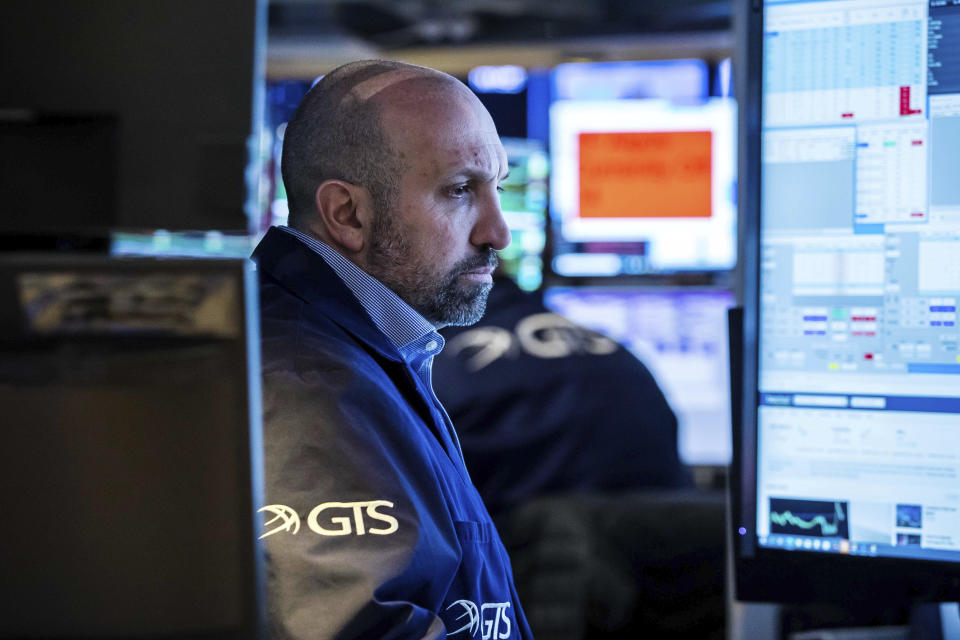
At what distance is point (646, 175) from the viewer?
13.4 ft

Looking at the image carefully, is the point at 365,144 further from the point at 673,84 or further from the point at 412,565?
the point at 673,84

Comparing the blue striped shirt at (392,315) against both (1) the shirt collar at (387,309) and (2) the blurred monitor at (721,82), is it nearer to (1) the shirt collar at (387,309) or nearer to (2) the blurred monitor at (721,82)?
(1) the shirt collar at (387,309)

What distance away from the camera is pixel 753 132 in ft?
3.68

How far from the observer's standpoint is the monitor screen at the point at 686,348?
4.09 metres

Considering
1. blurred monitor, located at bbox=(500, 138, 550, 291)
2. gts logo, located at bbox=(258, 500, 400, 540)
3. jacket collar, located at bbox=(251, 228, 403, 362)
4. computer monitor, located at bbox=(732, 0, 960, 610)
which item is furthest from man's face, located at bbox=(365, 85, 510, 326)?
blurred monitor, located at bbox=(500, 138, 550, 291)

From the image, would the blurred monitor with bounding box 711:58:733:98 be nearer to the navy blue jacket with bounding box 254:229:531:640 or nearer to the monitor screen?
the monitor screen

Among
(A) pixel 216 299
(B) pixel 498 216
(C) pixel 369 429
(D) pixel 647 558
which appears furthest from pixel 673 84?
(A) pixel 216 299

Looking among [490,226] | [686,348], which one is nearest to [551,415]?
[490,226]

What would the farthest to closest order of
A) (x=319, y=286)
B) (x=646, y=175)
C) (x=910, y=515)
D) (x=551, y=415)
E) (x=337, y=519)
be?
(x=646, y=175), (x=551, y=415), (x=319, y=286), (x=910, y=515), (x=337, y=519)

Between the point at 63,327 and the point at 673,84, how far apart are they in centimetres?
391

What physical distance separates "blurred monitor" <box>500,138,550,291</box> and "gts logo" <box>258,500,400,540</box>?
3184 millimetres

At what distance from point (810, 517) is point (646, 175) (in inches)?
122

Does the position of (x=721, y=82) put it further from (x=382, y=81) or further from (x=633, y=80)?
(x=382, y=81)

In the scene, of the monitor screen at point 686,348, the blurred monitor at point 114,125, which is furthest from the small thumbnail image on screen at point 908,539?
the monitor screen at point 686,348
